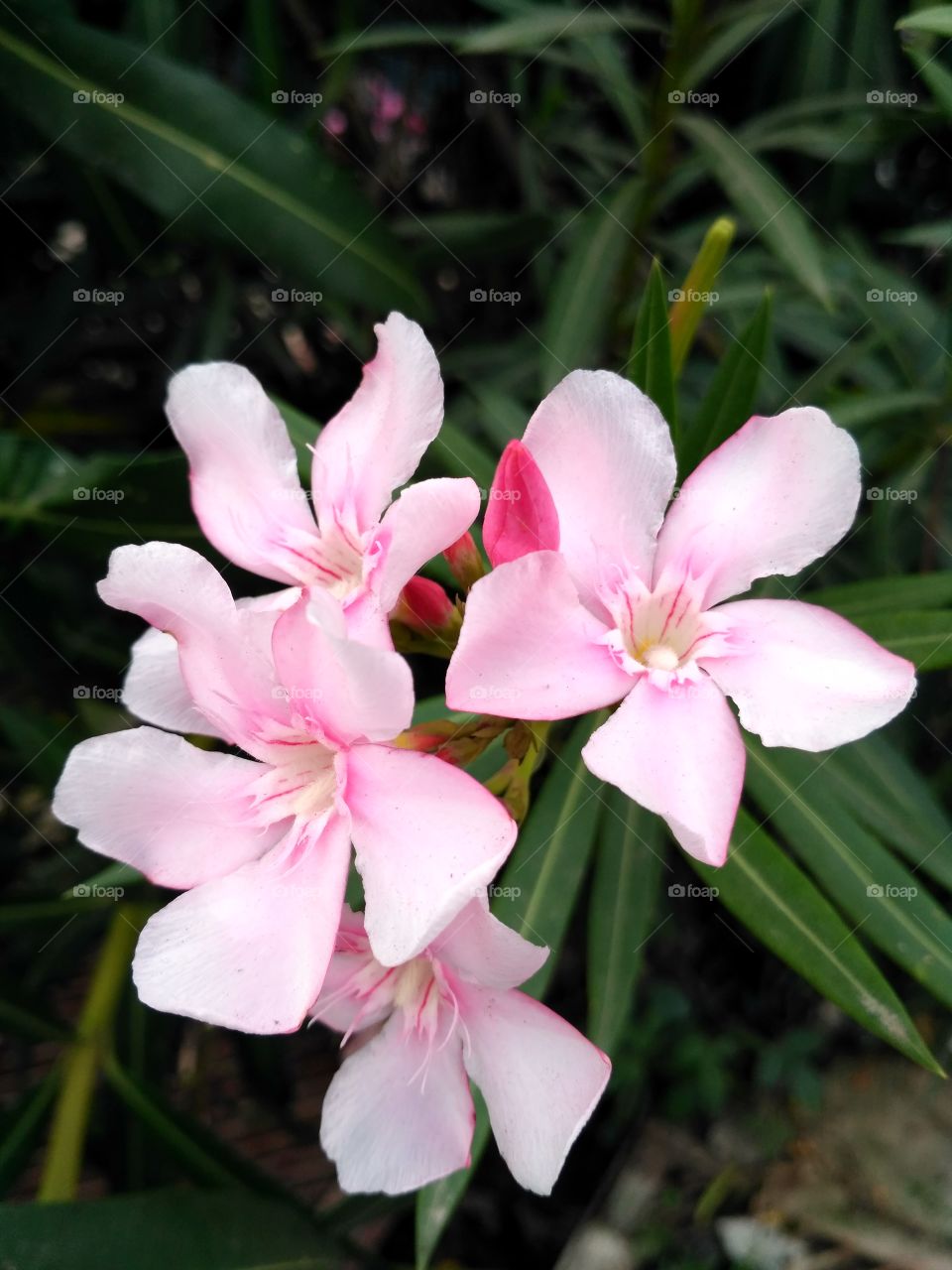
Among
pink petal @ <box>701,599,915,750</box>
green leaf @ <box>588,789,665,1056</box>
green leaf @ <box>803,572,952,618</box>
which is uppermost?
pink petal @ <box>701,599,915,750</box>

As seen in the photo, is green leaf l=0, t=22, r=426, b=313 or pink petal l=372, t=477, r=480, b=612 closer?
pink petal l=372, t=477, r=480, b=612

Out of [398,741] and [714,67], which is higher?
[714,67]

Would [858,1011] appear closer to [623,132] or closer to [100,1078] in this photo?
[100,1078]

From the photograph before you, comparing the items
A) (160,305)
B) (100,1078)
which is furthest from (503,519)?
(100,1078)

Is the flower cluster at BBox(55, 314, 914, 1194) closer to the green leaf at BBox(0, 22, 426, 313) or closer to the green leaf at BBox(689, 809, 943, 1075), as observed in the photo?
the green leaf at BBox(689, 809, 943, 1075)

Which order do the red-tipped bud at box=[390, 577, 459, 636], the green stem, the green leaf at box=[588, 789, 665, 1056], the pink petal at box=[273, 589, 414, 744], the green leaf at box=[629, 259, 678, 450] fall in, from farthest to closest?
the green stem → the green leaf at box=[588, 789, 665, 1056] → the green leaf at box=[629, 259, 678, 450] → the red-tipped bud at box=[390, 577, 459, 636] → the pink petal at box=[273, 589, 414, 744]

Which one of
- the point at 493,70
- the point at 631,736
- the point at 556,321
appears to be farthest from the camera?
the point at 493,70

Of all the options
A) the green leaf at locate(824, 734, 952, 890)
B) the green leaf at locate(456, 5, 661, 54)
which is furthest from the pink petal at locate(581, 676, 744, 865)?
the green leaf at locate(456, 5, 661, 54)
